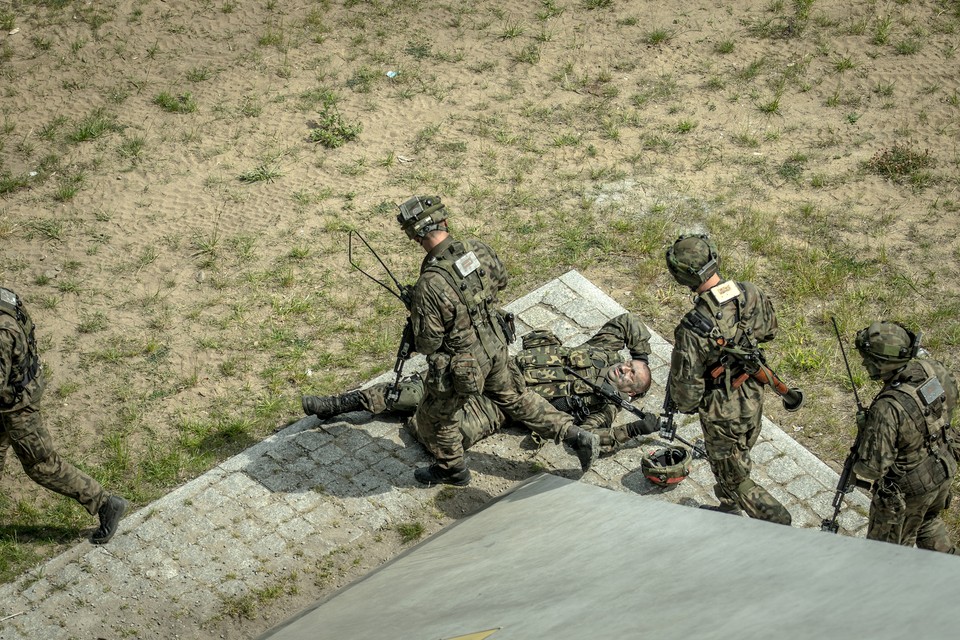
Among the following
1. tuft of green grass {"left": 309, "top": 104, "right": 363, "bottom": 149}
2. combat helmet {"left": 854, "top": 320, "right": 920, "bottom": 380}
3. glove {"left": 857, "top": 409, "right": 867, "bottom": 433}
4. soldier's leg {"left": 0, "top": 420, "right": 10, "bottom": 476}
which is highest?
combat helmet {"left": 854, "top": 320, "right": 920, "bottom": 380}

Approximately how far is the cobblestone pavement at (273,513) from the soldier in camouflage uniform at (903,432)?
1.05 meters

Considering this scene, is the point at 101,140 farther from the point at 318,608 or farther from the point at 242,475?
Answer: the point at 318,608

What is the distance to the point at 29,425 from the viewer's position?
638cm

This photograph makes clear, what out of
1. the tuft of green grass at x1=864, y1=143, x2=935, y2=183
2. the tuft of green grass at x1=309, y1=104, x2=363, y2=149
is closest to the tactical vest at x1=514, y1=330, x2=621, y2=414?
the tuft of green grass at x1=309, y1=104, x2=363, y2=149

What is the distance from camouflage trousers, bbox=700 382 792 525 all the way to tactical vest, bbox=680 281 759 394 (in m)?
0.15

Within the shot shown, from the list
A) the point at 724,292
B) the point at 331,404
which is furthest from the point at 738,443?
the point at 331,404

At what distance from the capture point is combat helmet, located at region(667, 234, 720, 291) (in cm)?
610

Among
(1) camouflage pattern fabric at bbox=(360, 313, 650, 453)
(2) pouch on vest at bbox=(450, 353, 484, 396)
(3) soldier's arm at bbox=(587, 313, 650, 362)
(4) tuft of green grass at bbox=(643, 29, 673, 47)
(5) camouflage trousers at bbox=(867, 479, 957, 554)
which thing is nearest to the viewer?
(5) camouflage trousers at bbox=(867, 479, 957, 554)

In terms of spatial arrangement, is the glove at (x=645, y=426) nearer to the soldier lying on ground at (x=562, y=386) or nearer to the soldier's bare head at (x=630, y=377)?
the soldier lying on ground at (x=562, y=386)

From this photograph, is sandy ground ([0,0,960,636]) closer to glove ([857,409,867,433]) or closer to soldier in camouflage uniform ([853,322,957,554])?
soldier in camouflage uniform ([853,322,957,554])

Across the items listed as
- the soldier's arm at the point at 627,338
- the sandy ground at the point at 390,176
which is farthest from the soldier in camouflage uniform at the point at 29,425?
the soldier's arm at the point at 627,338

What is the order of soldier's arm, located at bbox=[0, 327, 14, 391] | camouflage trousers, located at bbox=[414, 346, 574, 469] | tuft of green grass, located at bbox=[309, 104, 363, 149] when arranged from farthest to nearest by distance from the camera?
tuft of green grass, located at bbox=[309, 104, 363, 149] < camouflage trousers, located at bbox=[414, 346, 574, 469] < soldier's arm, located at bbox=[0, 327, 14, 391]

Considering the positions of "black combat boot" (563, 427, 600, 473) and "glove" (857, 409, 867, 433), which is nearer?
"glove" (857, 409, 867, 433)

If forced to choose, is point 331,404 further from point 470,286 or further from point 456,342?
point 470,286
